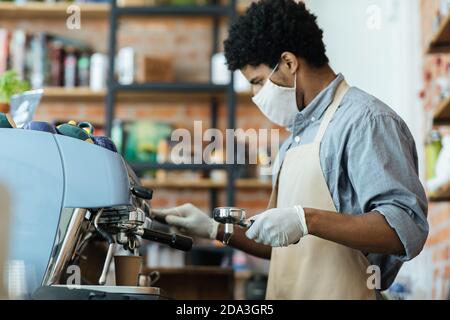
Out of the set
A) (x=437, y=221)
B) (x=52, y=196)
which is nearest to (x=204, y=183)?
(x=437, y=221)

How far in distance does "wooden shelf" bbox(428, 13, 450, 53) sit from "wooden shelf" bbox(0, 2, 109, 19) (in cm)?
203

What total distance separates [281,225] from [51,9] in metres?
3.09

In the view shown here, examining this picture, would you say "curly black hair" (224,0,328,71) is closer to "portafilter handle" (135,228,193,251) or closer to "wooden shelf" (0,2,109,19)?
"portafilter handle" (135,228,193,251)

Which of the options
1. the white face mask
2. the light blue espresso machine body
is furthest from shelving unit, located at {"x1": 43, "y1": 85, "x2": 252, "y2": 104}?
the light blue espresso machine body

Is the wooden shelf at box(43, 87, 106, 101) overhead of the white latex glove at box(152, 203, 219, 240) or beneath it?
overhead

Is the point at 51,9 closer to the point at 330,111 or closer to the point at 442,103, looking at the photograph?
the point at 442,103

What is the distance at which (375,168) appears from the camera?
163cm

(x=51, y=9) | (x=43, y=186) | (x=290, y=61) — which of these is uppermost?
(x=51, y=9)

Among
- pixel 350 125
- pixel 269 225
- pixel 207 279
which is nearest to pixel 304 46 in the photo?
pixel 350 125

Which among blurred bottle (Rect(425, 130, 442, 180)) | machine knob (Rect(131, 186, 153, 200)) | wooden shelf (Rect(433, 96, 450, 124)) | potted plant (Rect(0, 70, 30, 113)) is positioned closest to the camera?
machine knob (Rect(131, 186, 153, 200))

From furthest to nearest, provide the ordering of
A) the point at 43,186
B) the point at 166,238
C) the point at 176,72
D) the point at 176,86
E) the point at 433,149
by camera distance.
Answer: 1. the point at 176,72
2. the point at 176,86
3. the point at 433,149
4. the point at 166,238
5. the point at 43,186

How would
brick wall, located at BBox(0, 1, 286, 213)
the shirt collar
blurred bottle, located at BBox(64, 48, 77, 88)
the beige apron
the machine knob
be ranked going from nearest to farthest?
the machine knob < the beige apron < the shirt collar < blurred bottle, located at BBox(64, 48, 77, 88) < brick wall, located at BBox(0, 1, 286, 213)

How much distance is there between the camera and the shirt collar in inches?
74.7
